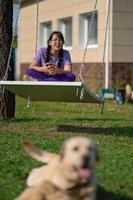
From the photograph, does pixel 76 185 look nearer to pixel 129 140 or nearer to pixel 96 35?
pixel 129 140

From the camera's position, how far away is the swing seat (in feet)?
23.9

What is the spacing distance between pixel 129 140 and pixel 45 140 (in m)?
1.08

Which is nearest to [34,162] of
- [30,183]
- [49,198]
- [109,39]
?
[30,183]

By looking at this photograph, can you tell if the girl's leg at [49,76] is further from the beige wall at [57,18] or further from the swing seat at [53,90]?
the beige wall at [57,18]

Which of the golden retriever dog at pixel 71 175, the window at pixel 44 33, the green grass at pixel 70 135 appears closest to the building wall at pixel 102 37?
the window at pixel 44 33

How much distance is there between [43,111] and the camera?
12711 millimetres

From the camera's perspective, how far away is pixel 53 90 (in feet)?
25.1

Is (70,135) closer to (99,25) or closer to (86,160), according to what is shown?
(86,160)

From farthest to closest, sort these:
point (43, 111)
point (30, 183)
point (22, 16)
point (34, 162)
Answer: point (22, 16)
point (43, 111)
point (34, 162)
point (30, 183)

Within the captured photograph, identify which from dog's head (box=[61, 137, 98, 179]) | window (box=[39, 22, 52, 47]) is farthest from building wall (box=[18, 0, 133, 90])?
dog's head (box=[61, 137, 98, 179])

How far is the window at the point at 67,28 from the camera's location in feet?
65.9

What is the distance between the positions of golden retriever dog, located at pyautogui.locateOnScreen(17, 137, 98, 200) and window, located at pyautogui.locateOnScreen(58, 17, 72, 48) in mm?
16137

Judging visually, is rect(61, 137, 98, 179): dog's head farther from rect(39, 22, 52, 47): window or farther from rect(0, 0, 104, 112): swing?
rect(39, 22, 52, 47): window

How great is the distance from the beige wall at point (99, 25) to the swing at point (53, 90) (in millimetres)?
8548
